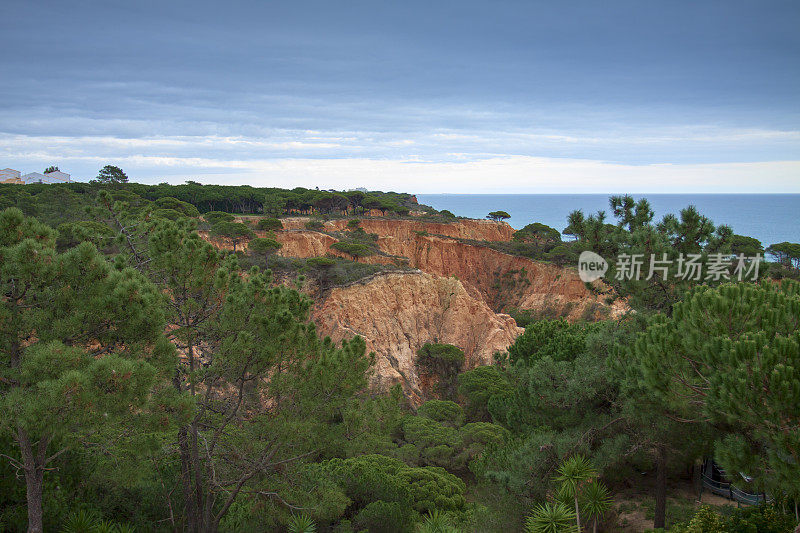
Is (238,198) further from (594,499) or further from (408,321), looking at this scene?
(594,499)

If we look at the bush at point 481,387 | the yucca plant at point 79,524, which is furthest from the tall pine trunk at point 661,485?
the bush at point 481,387

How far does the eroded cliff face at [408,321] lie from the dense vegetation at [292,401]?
14.5 meters

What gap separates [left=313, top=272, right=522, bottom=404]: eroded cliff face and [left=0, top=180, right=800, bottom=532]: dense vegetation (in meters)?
14.5

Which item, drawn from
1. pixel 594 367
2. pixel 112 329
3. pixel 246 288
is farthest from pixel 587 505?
pixel 112 329

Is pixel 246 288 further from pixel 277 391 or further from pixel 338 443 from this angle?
pixel 338 443

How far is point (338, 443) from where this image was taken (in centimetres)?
945

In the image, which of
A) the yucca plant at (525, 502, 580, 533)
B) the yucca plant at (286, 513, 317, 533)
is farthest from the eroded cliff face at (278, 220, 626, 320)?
the yucca plant at (286, 513, 317, 533)

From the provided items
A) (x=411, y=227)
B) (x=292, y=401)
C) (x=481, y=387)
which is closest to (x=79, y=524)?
(x=292, y=401)

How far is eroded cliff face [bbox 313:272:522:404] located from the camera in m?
28.5

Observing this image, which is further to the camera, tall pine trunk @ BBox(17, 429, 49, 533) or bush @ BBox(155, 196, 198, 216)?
bush @ BBox(155, 196, 198, 216)

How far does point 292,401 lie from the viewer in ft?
30.2

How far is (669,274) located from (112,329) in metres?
11.3

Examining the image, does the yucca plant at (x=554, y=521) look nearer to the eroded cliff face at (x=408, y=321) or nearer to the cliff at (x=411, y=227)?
the eroded cliff face at (x=408, y=321)

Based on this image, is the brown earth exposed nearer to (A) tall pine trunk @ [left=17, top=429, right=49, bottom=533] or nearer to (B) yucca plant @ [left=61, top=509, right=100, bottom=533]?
(B) yucca plant @ [left=61, top=509, right=100, bottom=533]
